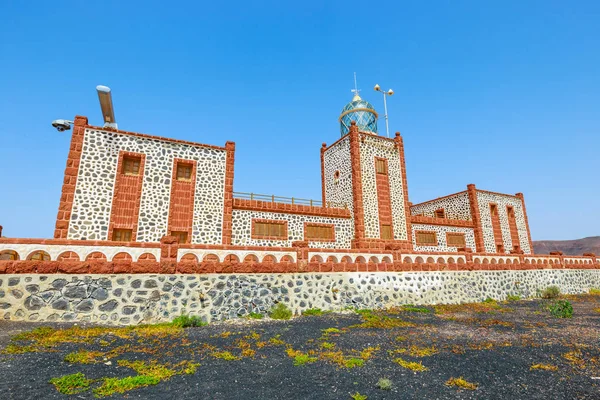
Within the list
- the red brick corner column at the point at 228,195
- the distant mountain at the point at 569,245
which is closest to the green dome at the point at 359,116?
the red brick corner column at the point at 228,195

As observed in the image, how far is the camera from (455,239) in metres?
27.0

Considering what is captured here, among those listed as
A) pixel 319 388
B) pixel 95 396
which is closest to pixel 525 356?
pixel 319 388

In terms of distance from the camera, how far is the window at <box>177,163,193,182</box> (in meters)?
17.3

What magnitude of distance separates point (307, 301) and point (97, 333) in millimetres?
6145

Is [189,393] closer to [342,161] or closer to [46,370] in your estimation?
[46,370]

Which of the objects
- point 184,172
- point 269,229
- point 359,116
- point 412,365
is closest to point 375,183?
point 359,116

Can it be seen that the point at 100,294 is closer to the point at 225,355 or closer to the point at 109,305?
the point at 109,305

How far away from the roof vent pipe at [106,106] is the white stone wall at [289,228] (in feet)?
26.9

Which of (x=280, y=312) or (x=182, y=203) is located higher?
(x=182, y=203)

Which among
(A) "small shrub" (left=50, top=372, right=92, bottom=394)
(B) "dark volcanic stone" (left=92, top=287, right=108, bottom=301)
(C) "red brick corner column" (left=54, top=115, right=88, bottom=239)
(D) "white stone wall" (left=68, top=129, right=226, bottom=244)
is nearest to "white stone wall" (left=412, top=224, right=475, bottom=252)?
(D) "white stone wall" (left=68, top=129, right=226, bottom=244)

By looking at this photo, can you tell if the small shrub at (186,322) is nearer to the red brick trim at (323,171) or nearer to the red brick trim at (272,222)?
the red brick trim at (272,222)

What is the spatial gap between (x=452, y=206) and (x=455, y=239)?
4518 mm

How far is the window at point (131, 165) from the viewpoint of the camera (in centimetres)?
1631

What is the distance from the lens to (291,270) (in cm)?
1070
